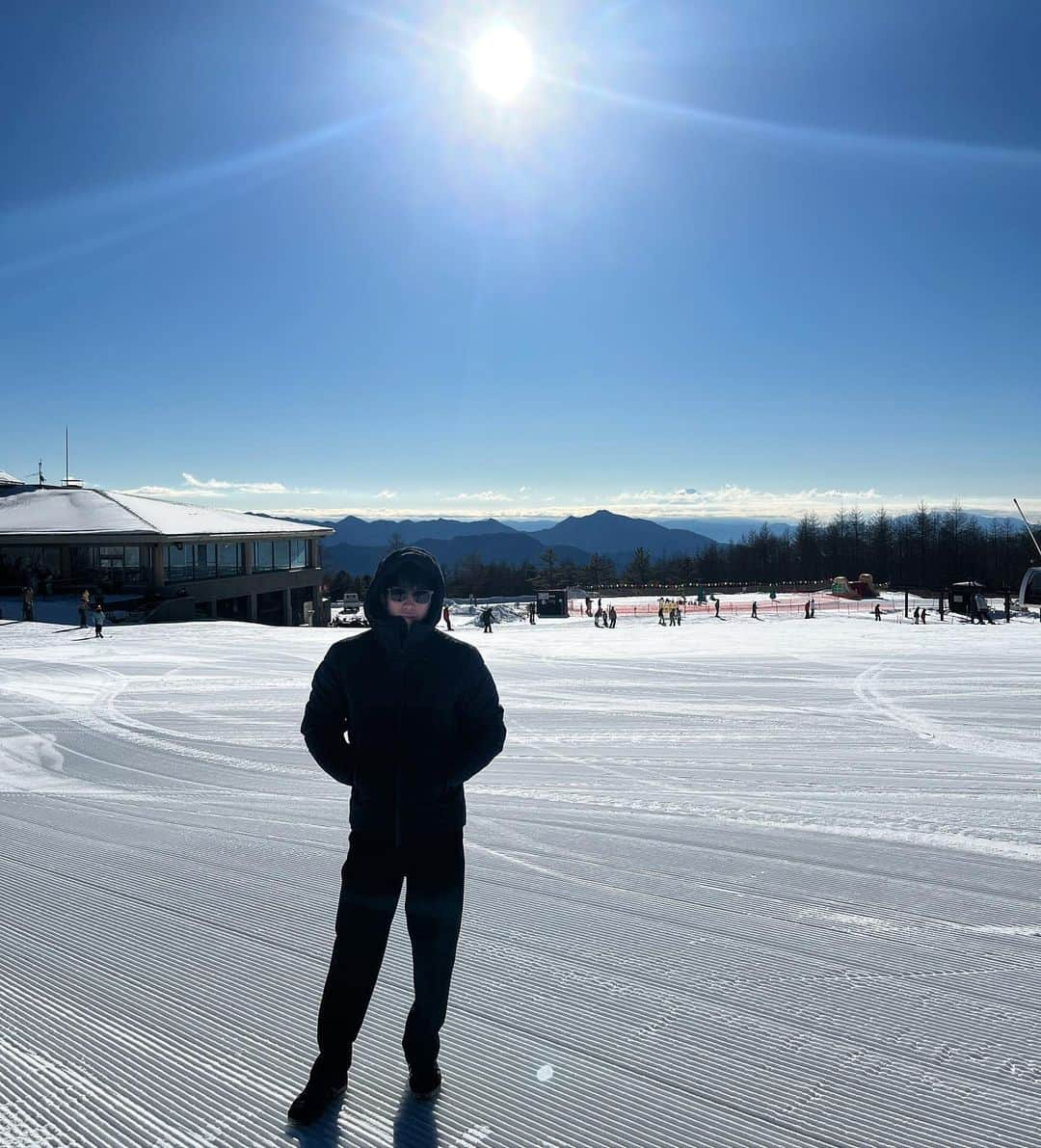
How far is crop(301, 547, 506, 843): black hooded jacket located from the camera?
2.55 meters

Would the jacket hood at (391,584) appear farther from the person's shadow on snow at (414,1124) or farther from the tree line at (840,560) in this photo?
the tree line at (840,560)

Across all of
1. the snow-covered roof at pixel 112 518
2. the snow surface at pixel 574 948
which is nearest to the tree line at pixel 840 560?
the snow-covered roof at pixel 112 518

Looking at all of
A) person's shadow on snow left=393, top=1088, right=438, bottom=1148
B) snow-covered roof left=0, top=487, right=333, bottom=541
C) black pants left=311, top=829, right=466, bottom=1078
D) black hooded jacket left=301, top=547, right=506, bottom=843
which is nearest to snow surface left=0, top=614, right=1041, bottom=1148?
person's shadow on snow left=393, top=1088, right=438, bottom=1148

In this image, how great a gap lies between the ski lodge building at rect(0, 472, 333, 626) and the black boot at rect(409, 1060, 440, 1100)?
3053 cm

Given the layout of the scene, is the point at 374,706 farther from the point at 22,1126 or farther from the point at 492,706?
the point at 22,1126

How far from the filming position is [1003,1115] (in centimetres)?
256

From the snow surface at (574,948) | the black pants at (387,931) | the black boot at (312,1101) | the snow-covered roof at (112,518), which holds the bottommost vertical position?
the snow surface at (574,948)

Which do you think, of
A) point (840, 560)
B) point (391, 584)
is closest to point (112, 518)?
point (391, 584)

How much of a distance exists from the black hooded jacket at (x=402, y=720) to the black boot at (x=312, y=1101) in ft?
2.74

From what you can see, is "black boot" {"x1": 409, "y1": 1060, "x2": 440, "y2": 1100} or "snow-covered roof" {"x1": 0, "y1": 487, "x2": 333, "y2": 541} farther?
"snow-covered roof" {"x1": 0, "y1": 487, "x2": 333, "y2": 541}

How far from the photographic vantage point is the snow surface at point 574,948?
2.62 m

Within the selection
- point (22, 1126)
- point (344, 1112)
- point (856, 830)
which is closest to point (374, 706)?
point (344, 1112)

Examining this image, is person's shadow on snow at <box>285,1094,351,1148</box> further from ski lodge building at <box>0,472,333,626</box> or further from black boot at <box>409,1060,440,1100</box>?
ski lodge building at <box>0,472,333,626</box>

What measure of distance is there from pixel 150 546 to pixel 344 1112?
3795 cm
